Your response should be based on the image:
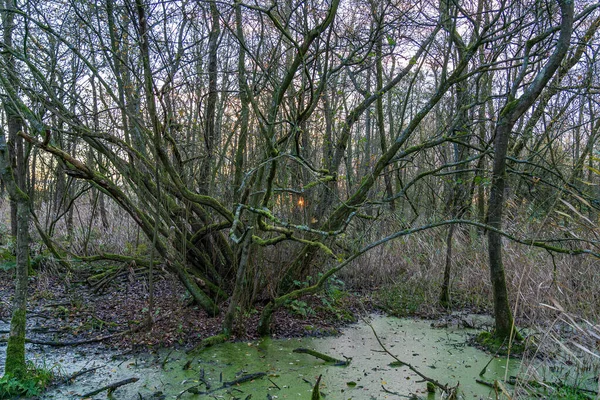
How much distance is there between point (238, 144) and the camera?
5961 millimetres

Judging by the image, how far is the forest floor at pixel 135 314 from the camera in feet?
16.1

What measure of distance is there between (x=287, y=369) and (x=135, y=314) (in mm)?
2383

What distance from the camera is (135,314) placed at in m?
5.63

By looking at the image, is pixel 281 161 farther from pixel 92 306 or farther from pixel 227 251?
pixel 92 306

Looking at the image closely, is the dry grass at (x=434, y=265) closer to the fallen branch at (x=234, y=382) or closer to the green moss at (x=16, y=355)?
the fallen branch at (x=234, y=382)

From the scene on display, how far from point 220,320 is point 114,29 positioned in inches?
141

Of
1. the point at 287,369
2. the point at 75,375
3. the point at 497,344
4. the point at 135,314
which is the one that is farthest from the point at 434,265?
the point at 75,375

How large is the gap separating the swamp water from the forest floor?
1.07ft

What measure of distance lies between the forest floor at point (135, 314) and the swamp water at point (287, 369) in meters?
0.33

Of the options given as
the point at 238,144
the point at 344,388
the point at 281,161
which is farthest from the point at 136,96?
the point at 344,388

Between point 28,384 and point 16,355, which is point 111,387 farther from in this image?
point 16,355

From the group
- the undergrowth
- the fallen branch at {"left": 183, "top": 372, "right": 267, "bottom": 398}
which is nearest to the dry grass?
the fallen branch at {"left": 183, "top": 372, "right": 267, "bottom": 398}

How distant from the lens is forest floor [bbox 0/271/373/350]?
4918mm

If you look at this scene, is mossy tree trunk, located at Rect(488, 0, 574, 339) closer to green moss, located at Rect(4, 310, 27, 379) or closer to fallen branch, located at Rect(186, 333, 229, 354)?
fallen branch, located at Rect(186, 333, 229, 354)
